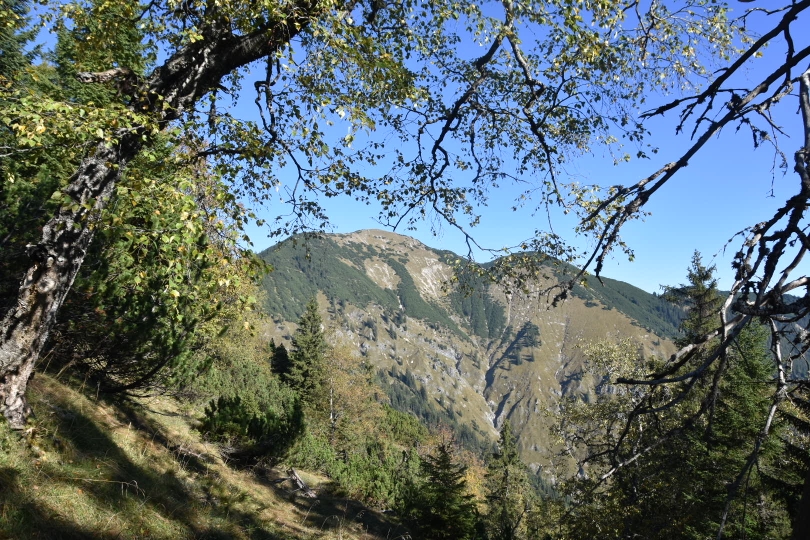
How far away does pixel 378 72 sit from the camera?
19.5ft

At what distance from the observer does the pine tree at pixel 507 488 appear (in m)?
44.2

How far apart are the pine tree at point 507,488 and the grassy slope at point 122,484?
36.9 meters

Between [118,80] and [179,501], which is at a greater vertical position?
[118,80]

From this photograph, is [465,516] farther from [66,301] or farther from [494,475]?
[494,475]

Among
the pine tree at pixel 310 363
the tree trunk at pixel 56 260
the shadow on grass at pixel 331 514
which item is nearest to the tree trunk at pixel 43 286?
the tree trunk at pixel 56 260

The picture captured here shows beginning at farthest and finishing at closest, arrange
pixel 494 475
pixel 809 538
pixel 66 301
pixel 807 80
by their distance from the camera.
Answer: pixel 494 475 < pixel 66 301 < pixel 807 80 < pixel 809 538

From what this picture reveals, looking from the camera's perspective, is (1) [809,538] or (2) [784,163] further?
(2) [784,163]

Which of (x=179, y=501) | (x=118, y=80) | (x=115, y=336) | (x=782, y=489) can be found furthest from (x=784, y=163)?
(x=782, y=489)

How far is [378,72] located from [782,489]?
13.6m

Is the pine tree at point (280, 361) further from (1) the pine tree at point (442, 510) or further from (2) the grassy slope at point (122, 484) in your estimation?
(2) the grassy slope at point (122, 484)

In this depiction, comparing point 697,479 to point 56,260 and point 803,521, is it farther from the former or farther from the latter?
point 56,260

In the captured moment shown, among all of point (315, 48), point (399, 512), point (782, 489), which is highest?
point (315, 48)

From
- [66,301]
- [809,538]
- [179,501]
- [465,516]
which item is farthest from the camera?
[465,516]

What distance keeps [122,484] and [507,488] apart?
160ft
